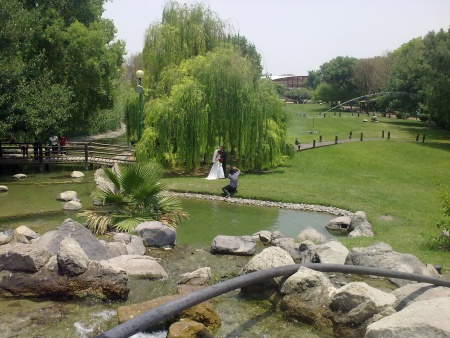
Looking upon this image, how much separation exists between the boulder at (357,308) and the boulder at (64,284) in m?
3.74

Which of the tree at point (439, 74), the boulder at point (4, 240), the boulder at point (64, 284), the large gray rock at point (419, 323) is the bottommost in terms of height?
the boulder at point (4, 240)

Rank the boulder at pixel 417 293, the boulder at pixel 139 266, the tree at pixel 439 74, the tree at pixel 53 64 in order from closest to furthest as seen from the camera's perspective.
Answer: the boulder at pixel 417 293 < the boulder at pixel 139 266 < the tree at pixel 53 64 < the tree at pixel 439 74

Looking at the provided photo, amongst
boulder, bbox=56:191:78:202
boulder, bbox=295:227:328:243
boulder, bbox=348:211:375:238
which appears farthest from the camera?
boulder, bbox=56:191:78:202

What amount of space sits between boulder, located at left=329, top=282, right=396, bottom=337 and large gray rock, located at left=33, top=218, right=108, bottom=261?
5.15 metres

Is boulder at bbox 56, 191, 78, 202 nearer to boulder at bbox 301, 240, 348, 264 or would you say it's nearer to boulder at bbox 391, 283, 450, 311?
boulder at bbox 301, 240, 348, 264

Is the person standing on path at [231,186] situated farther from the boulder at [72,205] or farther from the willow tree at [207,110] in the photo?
the boulder at [72,205]

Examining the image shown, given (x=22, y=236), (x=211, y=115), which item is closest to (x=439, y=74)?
(x=211, y=115)

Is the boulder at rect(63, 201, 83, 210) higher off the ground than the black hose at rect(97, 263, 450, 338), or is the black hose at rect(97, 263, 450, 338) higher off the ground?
the black hose at rect(97, 263, 450, 338)

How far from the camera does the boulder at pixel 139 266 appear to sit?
9562mm

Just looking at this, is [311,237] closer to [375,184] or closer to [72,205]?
[72,205]

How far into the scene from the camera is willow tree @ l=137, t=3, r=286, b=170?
75.9ft

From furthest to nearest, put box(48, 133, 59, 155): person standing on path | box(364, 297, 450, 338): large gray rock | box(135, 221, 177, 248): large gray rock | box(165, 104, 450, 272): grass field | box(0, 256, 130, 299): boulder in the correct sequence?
box(48, 133, 59, 155): person standing on path < box(165, 104, 450, 272): grass field < box(135, 221, 177, 248): large gray rock < box(0, 256, 130, 299): boulder < box(364, 297, 450, 338): large gray rock

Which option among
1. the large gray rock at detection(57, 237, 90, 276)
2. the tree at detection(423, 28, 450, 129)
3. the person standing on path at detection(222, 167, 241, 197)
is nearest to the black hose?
the large gray rock at detection(57, 237, 90, 276)

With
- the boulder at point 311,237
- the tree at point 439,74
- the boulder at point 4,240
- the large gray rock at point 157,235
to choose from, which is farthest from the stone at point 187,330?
the tree at point 439,74
